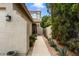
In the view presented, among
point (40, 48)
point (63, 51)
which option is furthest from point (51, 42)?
point (63, 51)

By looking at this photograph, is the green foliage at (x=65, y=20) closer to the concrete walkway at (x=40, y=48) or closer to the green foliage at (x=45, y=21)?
the green foliage at (x=45, y=21)

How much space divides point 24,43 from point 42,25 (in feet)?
3.53

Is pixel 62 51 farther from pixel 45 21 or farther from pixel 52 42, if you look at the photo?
pixel 45 21

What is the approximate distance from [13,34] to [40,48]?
113 centimetres

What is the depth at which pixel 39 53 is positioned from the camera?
255 inches

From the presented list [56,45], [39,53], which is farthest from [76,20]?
[39,53]

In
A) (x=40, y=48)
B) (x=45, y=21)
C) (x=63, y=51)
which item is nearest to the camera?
(x=45, y=21)

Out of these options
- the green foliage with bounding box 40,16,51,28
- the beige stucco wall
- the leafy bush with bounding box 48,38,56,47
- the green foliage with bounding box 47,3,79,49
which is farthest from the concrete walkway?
the green foliage with bounding box 40,16,51,28

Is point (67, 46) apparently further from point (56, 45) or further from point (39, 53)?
point (39, 53)

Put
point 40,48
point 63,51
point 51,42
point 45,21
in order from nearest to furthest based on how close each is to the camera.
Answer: point 45,21 → point 63,51 → point 51,42 → point 40,48

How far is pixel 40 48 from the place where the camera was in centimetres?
671

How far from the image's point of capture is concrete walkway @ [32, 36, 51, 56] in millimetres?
6444

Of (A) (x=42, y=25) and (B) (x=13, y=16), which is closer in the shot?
(A) (x=42, y=25)

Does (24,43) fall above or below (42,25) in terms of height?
below
